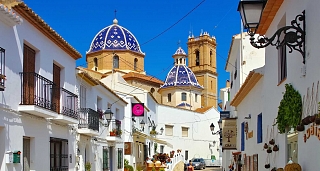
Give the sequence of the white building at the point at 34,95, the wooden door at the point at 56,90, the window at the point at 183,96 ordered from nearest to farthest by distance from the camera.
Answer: the white building at the point at 34,95, the wooden door at the point at 56,90, the window at the point at 183,96

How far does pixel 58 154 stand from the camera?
45.8ft

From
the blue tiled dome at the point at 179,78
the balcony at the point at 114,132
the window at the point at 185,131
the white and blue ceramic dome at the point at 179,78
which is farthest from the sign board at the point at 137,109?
the blue tiled dome at the point at 179,78

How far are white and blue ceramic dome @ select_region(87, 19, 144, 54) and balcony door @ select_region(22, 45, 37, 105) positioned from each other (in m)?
34.7

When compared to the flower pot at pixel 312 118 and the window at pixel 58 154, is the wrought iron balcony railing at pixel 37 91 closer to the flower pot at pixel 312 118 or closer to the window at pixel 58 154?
the window at pixel 58 154

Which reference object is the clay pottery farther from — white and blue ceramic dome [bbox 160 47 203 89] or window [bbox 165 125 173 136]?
white and blue ceramic dome [bbox 160 47 203 89]

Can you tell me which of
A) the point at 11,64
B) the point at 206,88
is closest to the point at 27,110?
the point at 11,64

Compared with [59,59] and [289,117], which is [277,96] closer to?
[289,117]

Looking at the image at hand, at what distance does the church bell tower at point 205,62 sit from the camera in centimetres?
7406

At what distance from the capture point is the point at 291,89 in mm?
6633

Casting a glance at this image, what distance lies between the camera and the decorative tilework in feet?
154

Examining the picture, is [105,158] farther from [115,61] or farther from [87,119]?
[115,61]

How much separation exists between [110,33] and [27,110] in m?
38.1

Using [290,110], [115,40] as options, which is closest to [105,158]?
[290,110]

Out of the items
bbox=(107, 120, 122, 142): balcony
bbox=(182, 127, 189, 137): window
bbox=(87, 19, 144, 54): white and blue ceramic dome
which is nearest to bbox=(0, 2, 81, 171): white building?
bbox=(107, 120, 122, 142): balcony
